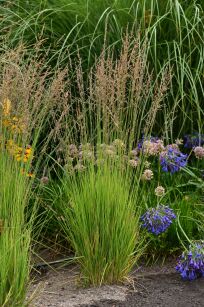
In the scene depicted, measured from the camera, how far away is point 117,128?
12.8 feet

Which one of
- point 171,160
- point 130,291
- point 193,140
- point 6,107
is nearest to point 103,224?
point 130,291

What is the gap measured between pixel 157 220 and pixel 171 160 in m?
0.64

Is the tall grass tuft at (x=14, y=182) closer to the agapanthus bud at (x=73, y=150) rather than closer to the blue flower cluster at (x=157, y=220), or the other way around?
the agapanthus bud at (x=73, y=150)

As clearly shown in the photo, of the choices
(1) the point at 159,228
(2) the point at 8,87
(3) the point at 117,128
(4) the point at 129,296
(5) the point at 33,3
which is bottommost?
(4) the point at 129,296

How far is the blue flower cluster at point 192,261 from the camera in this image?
3922 mm

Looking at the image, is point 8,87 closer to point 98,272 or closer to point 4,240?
point 4,240

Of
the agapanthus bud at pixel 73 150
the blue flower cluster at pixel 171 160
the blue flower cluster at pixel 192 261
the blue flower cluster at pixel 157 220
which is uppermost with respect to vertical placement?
the agapanthus bud at pixel 73 150

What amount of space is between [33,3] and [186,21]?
1429 mm

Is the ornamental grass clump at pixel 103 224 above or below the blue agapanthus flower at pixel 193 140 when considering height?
below

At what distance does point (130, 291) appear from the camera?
3.86m

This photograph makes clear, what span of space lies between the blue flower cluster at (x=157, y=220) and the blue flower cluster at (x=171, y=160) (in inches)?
19.8

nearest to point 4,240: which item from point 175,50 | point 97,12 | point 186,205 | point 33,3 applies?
point 186,205

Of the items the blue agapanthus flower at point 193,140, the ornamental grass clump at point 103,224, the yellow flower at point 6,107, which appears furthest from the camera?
the blue agapanthus flower at point 193,140

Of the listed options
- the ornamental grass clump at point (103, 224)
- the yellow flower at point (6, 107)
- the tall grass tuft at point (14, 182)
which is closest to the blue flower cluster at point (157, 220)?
the ornamental grass clump at point (103, 224)
